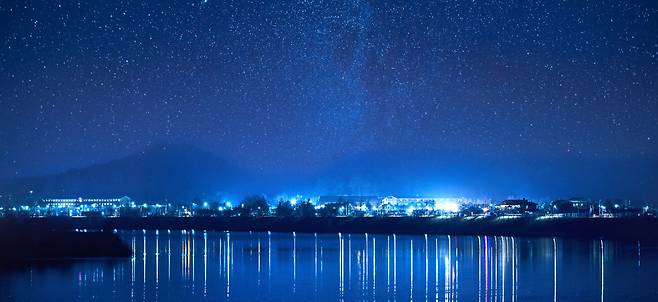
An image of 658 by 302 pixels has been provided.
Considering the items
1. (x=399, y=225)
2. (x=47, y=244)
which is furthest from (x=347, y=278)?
(x=399, y=225)

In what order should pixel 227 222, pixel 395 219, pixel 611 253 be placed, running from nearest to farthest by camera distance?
pixel 611 253 → pixel 395 219 → pixel 227 222

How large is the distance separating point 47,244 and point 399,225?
81.3 m

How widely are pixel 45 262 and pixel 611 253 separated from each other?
36404 mm

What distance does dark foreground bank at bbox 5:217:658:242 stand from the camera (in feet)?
333

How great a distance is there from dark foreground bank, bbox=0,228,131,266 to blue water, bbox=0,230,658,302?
230cm

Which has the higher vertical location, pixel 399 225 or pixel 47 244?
pixel 399 225

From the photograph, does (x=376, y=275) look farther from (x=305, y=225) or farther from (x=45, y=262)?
(x=305, y=225)

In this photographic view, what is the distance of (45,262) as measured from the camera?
180ft

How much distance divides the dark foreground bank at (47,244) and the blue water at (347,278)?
230 centimetres

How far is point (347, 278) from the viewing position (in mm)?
45844

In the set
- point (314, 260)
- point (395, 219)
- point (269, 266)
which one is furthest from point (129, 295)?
point (395, 219)

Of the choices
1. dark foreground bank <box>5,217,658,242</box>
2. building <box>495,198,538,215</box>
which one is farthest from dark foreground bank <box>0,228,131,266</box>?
building <box>495,198,538,215</box>

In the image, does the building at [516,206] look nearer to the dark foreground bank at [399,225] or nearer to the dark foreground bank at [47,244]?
the dark foreground bank at [399,225]

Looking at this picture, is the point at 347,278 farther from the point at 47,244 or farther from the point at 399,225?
the point at 399,225
